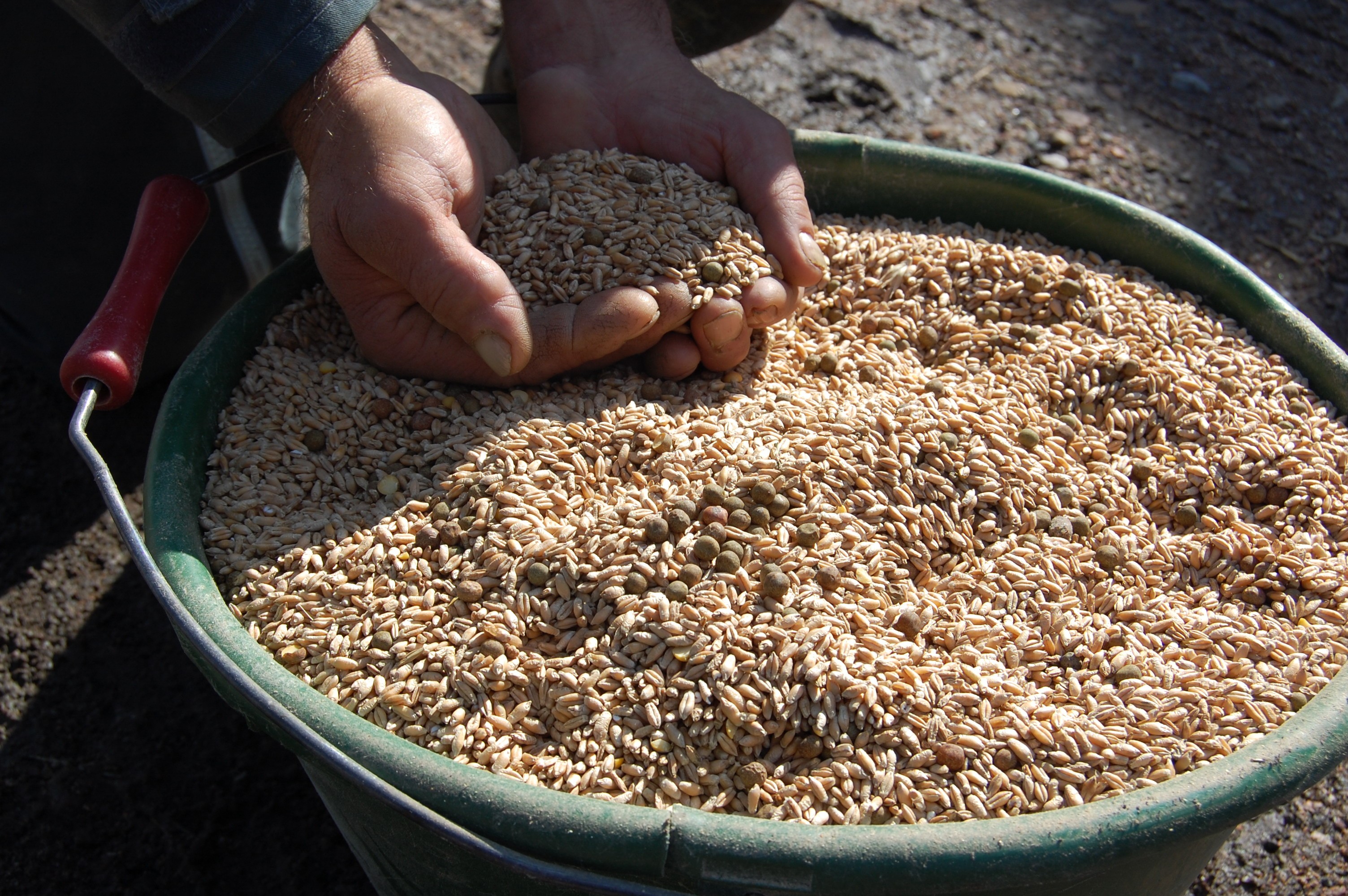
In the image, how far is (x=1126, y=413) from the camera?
1804 millimetres

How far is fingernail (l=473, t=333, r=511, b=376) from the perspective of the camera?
5.47 ft

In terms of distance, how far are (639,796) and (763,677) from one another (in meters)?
0.23

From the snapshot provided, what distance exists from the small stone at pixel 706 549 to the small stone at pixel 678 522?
0.12 ft

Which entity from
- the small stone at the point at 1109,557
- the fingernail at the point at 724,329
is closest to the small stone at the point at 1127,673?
the small stone at the point at 1109,557

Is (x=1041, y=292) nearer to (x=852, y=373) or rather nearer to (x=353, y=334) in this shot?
(x=852, y=373)

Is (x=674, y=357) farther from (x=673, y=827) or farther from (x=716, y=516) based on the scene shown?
(x=673, y=827)

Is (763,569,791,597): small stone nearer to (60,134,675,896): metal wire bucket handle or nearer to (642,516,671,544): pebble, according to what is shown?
(642,516,671,544): pebble

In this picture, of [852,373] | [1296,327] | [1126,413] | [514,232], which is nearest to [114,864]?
[514,232]

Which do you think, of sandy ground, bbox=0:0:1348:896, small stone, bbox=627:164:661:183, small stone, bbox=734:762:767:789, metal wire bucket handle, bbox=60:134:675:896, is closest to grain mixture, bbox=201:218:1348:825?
small stone, bbox=734:762:767:789

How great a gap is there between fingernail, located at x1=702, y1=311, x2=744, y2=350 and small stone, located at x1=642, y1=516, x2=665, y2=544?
0.45m

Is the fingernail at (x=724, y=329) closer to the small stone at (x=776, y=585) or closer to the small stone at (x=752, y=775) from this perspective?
the small stone at (x=776, y=585)

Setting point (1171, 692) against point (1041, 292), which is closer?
point (1171, 692)

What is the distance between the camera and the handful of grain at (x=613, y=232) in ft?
5.97

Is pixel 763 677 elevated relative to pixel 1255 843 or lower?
elevated
